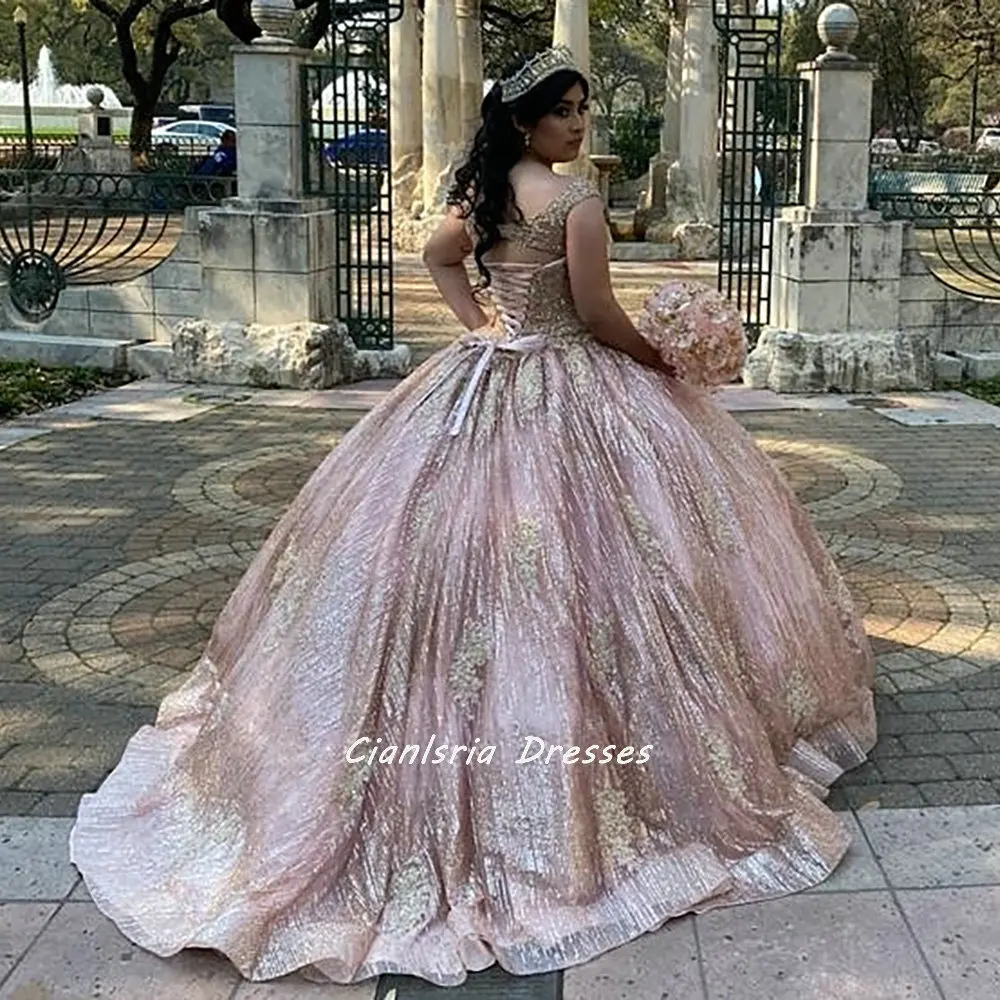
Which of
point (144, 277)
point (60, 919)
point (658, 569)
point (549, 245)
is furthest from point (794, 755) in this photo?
point (144, 277)

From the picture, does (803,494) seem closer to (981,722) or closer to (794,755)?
(981,722)

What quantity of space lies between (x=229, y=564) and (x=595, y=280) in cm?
264

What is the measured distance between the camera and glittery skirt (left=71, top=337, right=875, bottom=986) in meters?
2.64

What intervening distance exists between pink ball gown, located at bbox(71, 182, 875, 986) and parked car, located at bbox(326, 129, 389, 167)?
6.39 m

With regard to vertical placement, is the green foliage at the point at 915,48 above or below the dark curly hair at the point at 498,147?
above

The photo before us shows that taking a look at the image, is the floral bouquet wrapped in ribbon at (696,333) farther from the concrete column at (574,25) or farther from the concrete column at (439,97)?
the concrete column at (439,97)

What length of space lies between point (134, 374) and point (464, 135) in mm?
9676

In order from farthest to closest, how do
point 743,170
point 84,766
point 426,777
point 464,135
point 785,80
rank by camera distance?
point 464,135 < point 743,170 < point 785,80 < point 84,766 < point 426,777

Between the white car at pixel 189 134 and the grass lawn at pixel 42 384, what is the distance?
20463 mm

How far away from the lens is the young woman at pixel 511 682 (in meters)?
2.65

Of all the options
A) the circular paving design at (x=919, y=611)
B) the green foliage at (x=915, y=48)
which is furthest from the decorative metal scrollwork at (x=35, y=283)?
the green foliage at (x=915, y=48)

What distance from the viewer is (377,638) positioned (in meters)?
2.83

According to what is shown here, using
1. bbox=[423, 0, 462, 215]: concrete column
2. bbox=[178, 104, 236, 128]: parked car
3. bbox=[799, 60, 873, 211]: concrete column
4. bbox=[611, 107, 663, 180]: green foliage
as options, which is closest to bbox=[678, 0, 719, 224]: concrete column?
bbox=[423, 0, 462, 215]: concrete column

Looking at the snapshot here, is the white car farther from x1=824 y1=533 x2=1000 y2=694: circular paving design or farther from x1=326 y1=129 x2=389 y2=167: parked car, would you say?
x1=824 y1=533 x2=1000 y2=694: circular paving design
